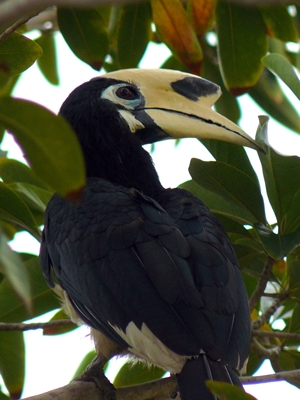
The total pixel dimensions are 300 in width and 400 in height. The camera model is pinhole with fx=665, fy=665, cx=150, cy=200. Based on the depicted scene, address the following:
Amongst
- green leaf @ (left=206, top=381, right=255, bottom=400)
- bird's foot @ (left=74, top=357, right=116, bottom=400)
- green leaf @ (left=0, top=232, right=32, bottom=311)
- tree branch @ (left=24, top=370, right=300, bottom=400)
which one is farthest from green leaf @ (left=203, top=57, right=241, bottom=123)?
green leaf @ (left=0, top=232, right=32, bottom=311)

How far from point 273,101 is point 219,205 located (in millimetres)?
1497

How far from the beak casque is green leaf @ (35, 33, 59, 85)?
1.55m

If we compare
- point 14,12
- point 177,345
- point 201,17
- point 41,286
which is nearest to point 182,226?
point 177,345

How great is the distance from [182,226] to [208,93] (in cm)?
85

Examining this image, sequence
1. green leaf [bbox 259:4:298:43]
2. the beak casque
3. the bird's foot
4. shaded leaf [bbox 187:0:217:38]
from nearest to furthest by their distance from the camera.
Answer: the bird's foot, the beak casque, shaded leaf [bbox 187:0:217:38], green leaf [bbox 259:4:298:43]

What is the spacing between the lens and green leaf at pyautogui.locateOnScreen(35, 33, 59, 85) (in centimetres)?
482

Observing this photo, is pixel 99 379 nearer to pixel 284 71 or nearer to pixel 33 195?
pixel 33 195

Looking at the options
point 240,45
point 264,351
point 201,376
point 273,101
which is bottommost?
point 264,351

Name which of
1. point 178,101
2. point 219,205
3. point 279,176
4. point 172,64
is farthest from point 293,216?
point 172,64

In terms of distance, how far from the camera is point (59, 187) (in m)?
1.40

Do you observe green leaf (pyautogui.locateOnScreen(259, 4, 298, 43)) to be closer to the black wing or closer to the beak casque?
the beak casque

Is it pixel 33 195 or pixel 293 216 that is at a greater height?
Result: pixel 33 195

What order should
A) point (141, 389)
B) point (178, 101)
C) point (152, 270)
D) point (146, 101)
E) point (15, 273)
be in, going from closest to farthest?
point (15, 273) < point (152, 270) < point (141, 389) < point (178, 101) < point (146, 101)

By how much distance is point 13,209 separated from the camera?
111 inches
